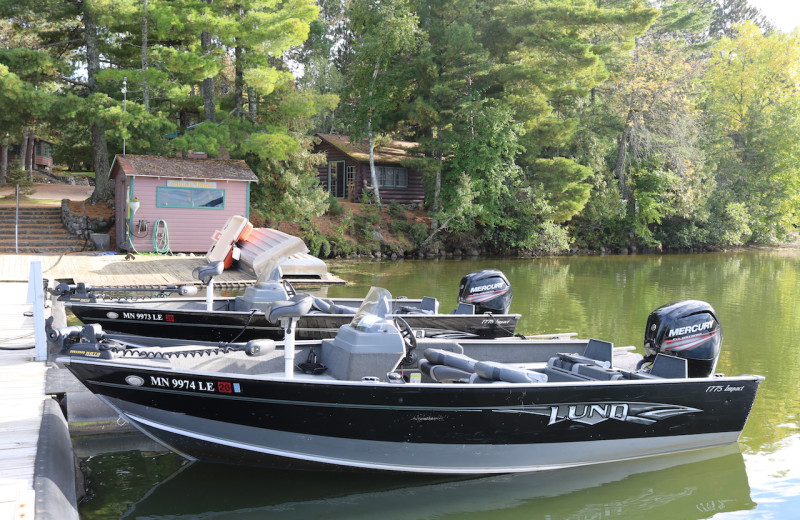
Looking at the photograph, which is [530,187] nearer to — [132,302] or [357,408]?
[132,302]

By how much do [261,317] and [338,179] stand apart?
26690mm

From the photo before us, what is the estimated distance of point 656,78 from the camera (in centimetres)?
3356

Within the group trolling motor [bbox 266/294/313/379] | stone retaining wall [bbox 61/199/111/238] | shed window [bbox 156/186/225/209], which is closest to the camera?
trolling motor [bbox 266/294/313/379]

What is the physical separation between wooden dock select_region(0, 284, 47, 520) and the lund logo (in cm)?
369

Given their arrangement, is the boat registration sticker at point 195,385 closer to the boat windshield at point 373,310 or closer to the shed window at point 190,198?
the boat windshield at point 373,310

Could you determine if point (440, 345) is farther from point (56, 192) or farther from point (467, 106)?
point (56, 192)

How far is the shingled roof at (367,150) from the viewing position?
109 feet

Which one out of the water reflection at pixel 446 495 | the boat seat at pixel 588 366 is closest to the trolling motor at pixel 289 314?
the water reflection at pixel 446 495

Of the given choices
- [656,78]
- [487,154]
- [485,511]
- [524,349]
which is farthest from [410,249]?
[485,511]

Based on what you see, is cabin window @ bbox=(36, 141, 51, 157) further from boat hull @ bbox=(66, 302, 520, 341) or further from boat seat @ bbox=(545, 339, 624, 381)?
boat seat @ bbox=(545, 339, 624, 381)

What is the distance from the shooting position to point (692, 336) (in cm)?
702

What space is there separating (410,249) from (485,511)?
76.1 feet

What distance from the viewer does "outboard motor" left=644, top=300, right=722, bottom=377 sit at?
7.01m

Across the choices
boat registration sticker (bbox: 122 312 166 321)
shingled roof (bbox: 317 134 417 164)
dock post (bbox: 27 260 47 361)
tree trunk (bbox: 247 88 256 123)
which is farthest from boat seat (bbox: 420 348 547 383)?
shingled roof (bbox: 317 134 417 164)
